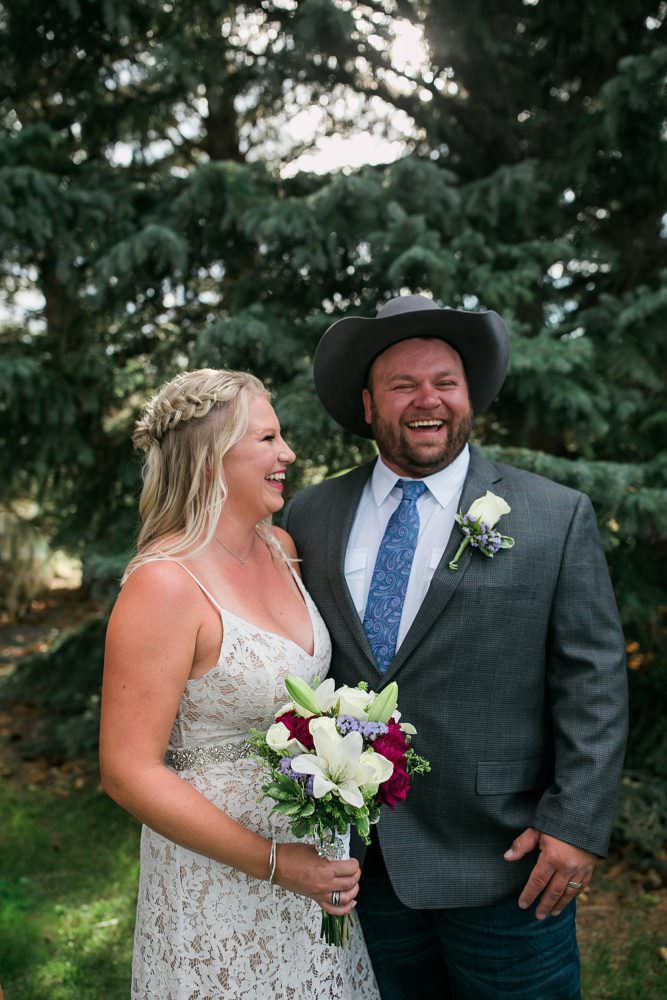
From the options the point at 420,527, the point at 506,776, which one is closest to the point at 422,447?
the point at 420,527

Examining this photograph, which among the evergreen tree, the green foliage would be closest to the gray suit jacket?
the evergreen tree

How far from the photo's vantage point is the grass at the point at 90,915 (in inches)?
153

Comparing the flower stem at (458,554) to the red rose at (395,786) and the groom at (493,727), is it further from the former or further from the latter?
the red rose at (395,786)

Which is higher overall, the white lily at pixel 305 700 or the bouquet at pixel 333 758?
the white lily at pixel 305 700

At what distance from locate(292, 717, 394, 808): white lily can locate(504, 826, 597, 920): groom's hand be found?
817 mm

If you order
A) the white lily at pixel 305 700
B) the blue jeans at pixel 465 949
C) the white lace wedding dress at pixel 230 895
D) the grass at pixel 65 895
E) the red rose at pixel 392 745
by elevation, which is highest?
the white lily at pixel 305 700

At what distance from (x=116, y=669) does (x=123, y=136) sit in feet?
15.4

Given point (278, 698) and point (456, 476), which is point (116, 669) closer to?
point (278, 698)

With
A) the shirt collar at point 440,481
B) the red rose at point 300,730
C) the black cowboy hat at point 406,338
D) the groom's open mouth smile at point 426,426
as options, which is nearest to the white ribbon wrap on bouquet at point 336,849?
the red rose at point 300,730

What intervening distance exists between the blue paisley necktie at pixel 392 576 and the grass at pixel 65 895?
7.64ft

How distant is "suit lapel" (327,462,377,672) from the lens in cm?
267

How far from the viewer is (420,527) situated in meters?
2.84

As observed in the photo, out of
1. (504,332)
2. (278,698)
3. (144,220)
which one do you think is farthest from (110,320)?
(278,698)

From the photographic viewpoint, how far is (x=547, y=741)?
2697mm
